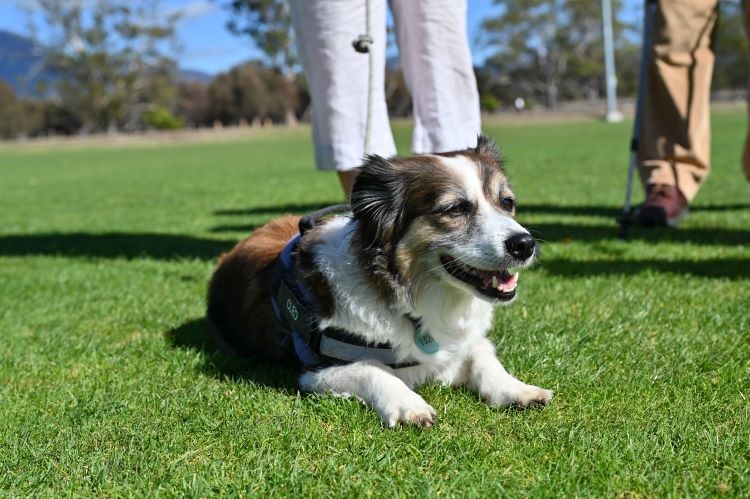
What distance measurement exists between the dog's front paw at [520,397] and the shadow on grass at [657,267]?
7.74ft

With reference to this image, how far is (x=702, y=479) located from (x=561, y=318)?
1.88 metres

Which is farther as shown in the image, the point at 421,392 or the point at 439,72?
the point at 439,72

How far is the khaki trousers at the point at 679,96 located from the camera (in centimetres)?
621

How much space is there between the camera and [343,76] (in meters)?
4.54

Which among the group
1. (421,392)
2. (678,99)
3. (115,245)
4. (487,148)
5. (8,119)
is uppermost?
(8,119)

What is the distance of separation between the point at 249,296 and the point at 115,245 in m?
4.60

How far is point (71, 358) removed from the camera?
12.3 feet

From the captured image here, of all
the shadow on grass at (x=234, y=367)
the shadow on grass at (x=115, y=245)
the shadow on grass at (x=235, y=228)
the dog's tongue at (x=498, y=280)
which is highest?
the dog's tongue at (x=498, y=280)

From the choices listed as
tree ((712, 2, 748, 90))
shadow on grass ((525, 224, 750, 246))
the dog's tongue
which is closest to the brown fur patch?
the dog's tongue

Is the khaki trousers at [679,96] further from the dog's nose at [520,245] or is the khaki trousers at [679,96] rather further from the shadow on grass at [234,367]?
the shadow on grass at [234,367]

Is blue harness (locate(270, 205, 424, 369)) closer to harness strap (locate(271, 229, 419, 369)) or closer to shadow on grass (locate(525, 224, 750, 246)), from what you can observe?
harness strap (locate(271, 229, 419, 369))

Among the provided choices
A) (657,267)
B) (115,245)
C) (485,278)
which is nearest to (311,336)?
(485,278)

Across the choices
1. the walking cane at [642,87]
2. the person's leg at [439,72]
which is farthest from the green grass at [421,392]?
the person's leg at [439,72]

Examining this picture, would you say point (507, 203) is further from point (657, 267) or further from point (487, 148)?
point (657, 267)
